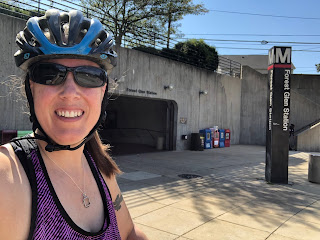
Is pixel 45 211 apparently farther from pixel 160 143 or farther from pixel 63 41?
pixel 160 143

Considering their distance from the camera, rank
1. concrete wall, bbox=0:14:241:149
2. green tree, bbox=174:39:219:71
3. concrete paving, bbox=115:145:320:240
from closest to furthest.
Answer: concrete paving, bbox=115:145:320:240
concrete wall, bbox=0:14:241:149
green tree, bbox=174:39:219:71

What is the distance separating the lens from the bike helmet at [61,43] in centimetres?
148

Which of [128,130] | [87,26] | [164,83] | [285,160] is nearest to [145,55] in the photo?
[164,83]

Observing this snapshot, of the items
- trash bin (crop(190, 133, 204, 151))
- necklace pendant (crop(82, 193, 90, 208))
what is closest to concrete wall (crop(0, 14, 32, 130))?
necklace pendant (crop(82, 193, 90, 208))

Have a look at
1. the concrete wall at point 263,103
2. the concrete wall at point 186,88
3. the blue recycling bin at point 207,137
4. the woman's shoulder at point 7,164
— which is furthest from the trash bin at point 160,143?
the woman's shoulder at point 7,164

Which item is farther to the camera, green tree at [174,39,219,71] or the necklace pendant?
green tree at [174,39,219,71]

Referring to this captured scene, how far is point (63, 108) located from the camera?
1446 mm

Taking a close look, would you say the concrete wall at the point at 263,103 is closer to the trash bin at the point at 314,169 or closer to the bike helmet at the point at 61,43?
the trash bin at the point at 314,169

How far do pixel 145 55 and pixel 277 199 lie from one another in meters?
9.11

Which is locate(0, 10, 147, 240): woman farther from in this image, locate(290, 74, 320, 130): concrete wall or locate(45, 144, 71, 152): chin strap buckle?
locate(290, 74, 320, 130): concrete wall

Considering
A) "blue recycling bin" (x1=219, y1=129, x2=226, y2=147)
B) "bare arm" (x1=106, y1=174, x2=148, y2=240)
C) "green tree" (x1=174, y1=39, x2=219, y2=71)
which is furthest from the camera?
"blue recycling bin" (x1=219, y1=129, x2=226, y2=147)

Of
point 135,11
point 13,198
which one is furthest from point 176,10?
point 13,198

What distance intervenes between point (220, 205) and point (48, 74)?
4782mm

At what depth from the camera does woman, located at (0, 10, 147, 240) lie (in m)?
A: 1.24
